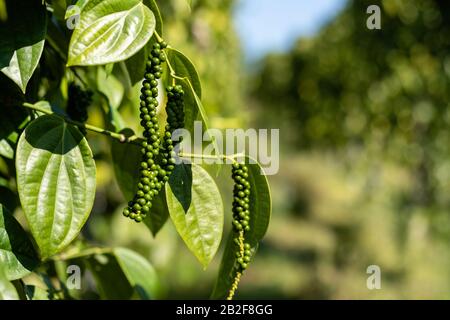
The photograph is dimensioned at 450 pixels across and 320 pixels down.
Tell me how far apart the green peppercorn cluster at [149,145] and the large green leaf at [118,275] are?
0.40m

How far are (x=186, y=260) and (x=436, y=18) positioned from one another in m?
3.46

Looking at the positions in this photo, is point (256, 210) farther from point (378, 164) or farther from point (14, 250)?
point (378, 164)

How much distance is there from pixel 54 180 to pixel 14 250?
0.37ft

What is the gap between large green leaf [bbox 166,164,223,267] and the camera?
2.61ft

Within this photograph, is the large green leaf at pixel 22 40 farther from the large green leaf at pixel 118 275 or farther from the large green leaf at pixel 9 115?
the large green leaf at pixel 118 275

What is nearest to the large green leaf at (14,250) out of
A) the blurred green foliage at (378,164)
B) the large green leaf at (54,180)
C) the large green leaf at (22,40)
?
the large green leaf at (54,180)

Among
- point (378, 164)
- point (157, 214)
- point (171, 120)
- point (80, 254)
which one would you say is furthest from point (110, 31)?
point (378, 164)

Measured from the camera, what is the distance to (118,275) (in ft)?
3.62

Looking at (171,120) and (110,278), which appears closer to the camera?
(171,120)

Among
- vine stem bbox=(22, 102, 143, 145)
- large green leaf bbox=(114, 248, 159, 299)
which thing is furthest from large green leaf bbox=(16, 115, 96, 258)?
large green leaf bbox=(114, 248, 159, 299)

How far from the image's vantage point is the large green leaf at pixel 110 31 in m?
0.65

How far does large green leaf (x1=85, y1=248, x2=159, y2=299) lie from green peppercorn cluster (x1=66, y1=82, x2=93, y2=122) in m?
0.29
